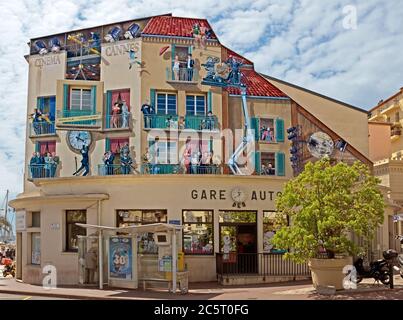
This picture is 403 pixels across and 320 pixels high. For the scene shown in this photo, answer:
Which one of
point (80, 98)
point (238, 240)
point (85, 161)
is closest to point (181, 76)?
point (80, 98)

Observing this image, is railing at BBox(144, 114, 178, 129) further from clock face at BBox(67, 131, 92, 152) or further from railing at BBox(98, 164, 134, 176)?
clock face at BBox(67, 131, 92, 152)

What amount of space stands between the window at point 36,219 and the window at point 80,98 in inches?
250

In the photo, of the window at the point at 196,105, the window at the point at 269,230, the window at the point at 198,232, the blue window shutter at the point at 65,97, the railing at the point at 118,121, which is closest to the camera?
the window at the point at 198,232

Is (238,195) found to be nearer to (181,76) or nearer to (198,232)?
(198,232)

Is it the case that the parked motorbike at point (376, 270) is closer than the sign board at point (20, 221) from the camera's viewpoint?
Yes

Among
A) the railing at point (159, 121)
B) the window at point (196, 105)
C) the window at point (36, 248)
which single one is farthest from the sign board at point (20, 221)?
the window at point (196, 105)

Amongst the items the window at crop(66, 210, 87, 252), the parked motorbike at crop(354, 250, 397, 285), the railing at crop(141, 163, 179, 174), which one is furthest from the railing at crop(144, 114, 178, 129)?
the parked motorbike at crop(354, 250, 397, 285)

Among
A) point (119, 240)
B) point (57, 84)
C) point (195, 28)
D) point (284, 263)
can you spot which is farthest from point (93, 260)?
point (195, 28)

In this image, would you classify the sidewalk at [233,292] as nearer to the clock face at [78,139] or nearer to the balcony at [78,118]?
the clock face at [78,139]

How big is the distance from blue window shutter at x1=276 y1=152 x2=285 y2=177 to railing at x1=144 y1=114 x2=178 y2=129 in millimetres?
5603

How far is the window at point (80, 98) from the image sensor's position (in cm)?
2861

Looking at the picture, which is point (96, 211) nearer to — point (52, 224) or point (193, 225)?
point (52, 224)

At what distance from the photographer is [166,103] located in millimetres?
28078

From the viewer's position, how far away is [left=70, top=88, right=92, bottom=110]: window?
28.6m
